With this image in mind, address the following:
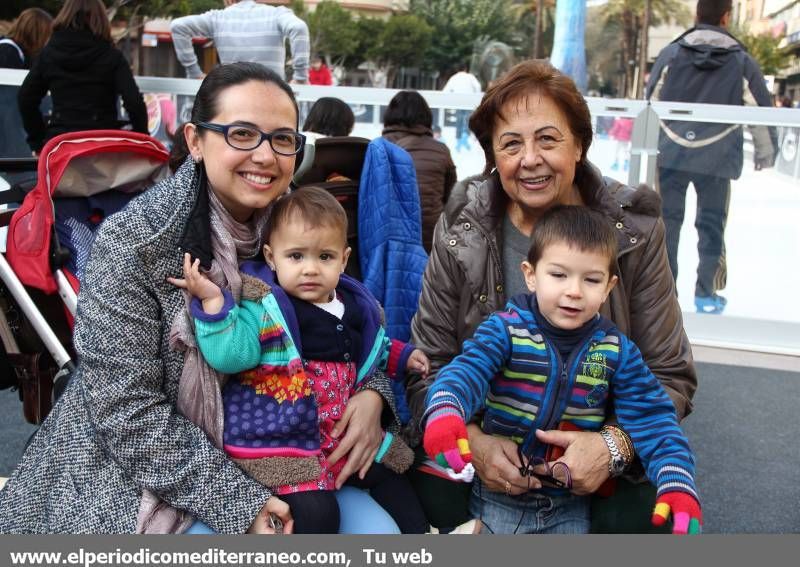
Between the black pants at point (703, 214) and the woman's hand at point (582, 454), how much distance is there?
419cm

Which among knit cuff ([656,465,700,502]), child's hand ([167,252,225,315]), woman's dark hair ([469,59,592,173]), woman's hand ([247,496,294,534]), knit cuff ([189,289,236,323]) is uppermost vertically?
woman's dark hair ([469,59,592,173])

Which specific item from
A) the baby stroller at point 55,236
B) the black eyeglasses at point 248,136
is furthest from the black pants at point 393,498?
the baby stroller at point 55,236

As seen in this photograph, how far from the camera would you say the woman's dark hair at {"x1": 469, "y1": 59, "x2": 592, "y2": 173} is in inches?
98.8

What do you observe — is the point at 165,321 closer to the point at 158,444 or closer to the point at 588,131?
the point at 158,444

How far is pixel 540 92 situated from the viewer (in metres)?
2.53

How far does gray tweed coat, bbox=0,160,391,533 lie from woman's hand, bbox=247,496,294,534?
0.02 m

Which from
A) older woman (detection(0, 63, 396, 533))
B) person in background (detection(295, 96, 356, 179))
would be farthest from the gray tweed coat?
person in background (detection(295, 96, 356, 179))

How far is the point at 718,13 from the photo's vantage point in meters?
6.54

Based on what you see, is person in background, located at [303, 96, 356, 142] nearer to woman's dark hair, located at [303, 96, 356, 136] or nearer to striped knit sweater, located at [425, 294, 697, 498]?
woman's dark hair, located at [303, 96, 356, 136]

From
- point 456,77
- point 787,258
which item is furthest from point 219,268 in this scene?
point 456,77

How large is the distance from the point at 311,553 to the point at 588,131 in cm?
143

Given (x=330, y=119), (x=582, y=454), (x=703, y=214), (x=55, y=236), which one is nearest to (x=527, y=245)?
(x=582, y=454)

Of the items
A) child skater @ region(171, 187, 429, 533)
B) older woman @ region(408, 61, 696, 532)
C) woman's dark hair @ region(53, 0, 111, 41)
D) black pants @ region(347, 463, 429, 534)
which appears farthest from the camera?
woman's dark hair @ region(53, 0, 111, 41)

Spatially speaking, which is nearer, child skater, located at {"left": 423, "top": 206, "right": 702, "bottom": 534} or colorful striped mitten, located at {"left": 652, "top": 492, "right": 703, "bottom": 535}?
colorful striped mitten, located at {"left": 652, "top": 492, "right": 703, "bottom": 535}
